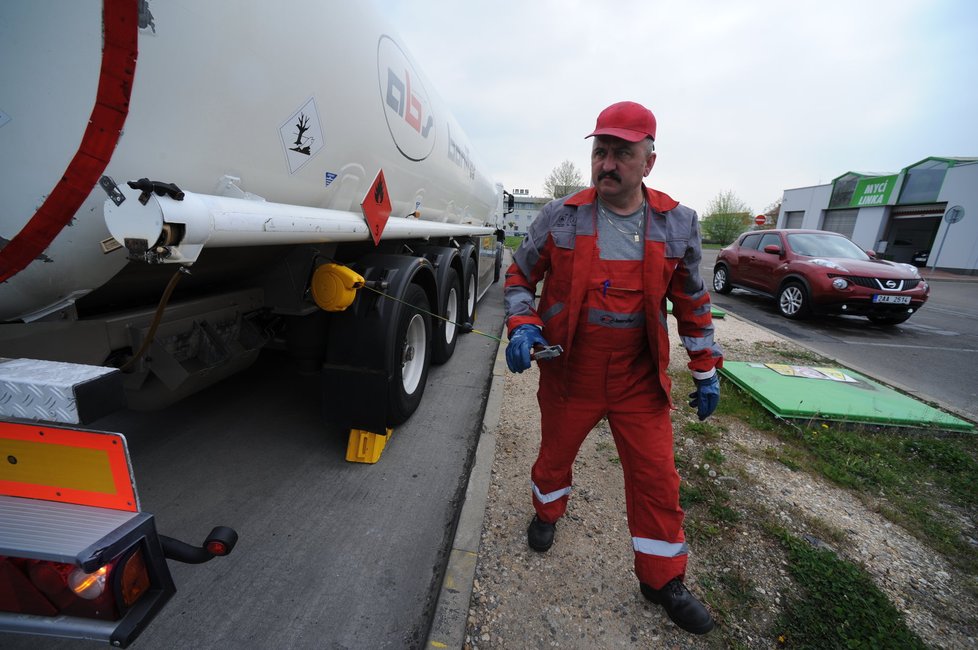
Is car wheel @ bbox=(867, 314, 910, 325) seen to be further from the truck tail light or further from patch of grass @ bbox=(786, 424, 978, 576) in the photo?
the truck tail light

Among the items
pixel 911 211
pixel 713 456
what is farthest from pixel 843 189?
pixel 713 456

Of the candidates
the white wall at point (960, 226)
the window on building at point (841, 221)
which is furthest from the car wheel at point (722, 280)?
the window on building at point (841, 221)

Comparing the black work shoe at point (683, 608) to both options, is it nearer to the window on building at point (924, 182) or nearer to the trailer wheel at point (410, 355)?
the trailer wheel at point (410, 355)

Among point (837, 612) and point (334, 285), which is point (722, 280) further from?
point (334, 285)

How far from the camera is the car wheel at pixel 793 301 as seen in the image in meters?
7.32

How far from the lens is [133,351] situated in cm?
167

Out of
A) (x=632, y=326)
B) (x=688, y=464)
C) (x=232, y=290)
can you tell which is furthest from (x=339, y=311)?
(x=688, y=464)

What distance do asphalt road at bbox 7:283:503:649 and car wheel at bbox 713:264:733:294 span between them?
9272mm

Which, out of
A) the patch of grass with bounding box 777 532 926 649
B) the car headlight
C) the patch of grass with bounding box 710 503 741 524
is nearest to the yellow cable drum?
the patch of grass with bounding box 710 503 741 524

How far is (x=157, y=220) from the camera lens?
3.29ft

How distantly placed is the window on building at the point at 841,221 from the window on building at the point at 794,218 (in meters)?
1.67

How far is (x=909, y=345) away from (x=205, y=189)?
8770mm

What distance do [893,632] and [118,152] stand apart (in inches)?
127

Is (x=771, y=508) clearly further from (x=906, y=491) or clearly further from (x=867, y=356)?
(x=867, y=356)
